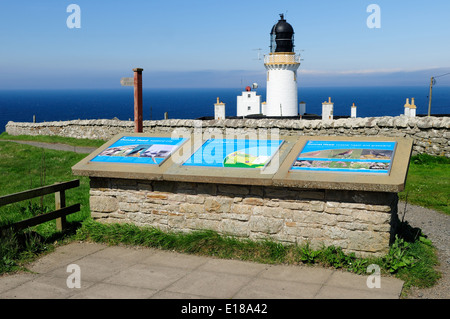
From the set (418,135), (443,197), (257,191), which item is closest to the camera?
(257,191)

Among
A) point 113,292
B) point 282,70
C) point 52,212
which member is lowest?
point 113,292

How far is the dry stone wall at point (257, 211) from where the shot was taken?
263 inches

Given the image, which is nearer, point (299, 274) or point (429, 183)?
point (299, 274)

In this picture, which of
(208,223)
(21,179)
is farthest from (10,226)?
(21,179)

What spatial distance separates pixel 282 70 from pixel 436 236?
28.3 metres

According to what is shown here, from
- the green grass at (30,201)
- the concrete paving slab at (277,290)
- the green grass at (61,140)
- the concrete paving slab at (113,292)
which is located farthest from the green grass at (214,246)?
the green grass at (61,140)

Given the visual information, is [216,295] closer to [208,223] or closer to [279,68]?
[208,223]

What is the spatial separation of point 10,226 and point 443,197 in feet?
30.3

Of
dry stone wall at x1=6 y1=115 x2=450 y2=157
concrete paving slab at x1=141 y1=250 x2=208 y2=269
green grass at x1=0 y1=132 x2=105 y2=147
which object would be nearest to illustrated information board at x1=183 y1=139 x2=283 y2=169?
concrete paving slab at x1=141 y1=250 x2=208 y2=269

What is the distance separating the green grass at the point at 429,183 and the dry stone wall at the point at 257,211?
97.6 inches

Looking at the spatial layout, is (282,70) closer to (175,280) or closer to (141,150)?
(141,150)

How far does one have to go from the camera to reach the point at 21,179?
1384 cm

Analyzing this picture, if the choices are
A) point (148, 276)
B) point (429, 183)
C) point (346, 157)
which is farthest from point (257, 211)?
point (429, 183)

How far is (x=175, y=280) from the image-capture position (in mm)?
6371
